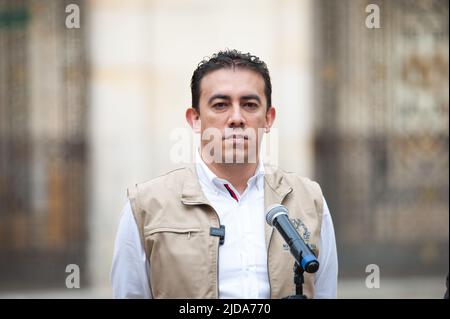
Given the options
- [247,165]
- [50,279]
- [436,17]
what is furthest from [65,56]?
[247,165]

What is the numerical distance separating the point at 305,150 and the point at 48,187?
10.2 feet

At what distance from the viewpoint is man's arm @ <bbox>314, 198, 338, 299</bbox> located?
9.20 ft

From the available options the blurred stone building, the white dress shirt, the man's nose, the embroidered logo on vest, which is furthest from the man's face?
the blurred stone building

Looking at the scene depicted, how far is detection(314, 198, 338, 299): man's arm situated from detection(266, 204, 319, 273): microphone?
22.0 inches

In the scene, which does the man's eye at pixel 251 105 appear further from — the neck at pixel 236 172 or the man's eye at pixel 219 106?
the neck at pixel 236 172

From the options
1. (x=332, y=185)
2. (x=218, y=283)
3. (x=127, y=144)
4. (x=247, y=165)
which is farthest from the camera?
(x=332, y=185)

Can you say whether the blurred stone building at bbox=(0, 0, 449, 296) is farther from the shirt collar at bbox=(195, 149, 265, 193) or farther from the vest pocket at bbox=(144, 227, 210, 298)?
the vest pocket at bbox=(144, 227, 210, 298)

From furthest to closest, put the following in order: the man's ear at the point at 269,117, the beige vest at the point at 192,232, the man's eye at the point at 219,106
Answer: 1. the man's ear at the point at 269,117
2. the man's eye at the point at 219,106
3. the beige vest at the point at 192,232

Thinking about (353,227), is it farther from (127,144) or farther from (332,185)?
(127,144)

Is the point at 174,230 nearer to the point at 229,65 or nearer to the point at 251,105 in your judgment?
the point at 251,105

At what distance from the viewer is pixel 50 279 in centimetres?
820

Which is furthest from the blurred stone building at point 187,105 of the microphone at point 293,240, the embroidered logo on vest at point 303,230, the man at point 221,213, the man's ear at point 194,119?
the microphone at point 293,240

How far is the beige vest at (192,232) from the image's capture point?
97.8 inches

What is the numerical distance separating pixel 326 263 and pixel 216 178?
23.9 inches
